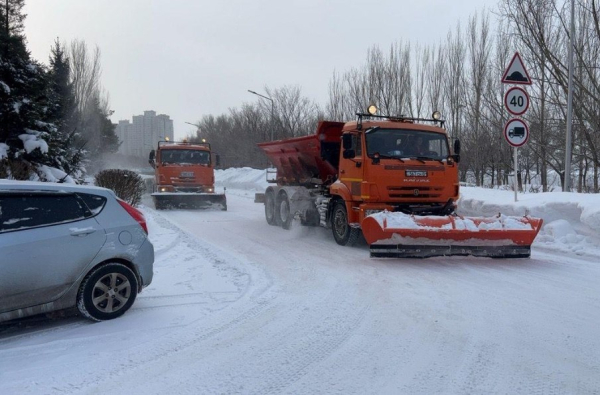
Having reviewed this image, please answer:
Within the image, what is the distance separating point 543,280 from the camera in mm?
7133

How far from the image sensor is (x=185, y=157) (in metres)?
20.2

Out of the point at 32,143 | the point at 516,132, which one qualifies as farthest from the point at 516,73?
the point at 32,143

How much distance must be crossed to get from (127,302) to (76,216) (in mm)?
1073

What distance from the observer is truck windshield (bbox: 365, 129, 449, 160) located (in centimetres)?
1001

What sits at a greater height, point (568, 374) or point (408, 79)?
point (408, 79)

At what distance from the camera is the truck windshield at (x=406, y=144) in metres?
10.0

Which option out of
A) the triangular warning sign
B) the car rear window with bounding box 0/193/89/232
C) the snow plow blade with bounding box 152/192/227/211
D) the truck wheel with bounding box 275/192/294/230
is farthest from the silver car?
the snow plow blade with bounding box 152/192/227/211

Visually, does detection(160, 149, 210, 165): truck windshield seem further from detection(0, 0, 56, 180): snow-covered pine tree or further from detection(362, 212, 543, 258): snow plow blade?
detection(362, 212, 543, 258): snow plow blade

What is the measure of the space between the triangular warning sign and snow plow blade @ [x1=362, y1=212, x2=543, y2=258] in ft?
13.4

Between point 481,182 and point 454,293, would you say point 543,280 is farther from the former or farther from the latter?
point 481,182

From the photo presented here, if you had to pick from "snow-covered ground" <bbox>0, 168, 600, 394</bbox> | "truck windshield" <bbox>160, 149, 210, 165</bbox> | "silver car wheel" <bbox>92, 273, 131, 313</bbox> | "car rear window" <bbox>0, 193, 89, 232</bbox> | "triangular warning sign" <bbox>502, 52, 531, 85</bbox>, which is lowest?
"snow-covered ground" <bbox>0, 168, 600, 394</bbox>

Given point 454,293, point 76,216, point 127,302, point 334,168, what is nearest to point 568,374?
point 454,293

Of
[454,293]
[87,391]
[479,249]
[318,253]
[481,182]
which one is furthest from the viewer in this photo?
[481,182]

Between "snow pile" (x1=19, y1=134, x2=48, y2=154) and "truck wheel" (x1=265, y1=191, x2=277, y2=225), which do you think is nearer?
"truck wheel" (x1=265, y1=191, x2=277, y2=225)
